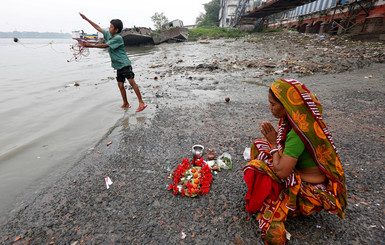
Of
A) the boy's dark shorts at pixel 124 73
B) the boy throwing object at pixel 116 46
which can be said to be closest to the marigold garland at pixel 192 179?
the boy throwing object at pixel 116 46

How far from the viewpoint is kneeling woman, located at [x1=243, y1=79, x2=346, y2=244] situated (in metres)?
1.37

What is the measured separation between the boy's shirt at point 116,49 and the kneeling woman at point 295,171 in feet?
12.6

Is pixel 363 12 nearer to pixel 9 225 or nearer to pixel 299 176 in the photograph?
pixel 299 176

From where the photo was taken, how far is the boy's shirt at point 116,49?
4.13 m

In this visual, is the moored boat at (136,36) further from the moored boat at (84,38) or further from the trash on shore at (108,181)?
the trash on shore at (108,181)

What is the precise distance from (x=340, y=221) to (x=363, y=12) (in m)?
18.3

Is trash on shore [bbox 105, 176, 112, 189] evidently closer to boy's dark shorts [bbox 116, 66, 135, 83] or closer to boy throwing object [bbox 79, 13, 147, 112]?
boy throwing object [bbox 79, 13, 147, 112]

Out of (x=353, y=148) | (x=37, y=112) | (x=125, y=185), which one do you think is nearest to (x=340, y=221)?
(x=353, y=148)

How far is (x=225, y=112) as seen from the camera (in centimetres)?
422

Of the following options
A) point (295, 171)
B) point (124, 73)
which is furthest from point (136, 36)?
point (295, 171)

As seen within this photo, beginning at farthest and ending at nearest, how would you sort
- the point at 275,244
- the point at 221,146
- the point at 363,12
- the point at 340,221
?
the point at 363,12 → the point at 221,146 → the point at 340,221 → the point at 275,244

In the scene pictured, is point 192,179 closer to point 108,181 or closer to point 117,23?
point 108,181

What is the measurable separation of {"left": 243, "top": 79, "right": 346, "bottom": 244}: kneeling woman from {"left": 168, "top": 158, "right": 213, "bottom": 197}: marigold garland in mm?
585

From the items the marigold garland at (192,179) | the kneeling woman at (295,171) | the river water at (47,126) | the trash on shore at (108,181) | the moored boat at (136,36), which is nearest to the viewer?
the kneeling woman at (295,171)
